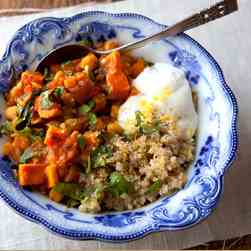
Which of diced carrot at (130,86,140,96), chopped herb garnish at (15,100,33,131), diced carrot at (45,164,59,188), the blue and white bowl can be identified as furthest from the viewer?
diced carrot at (130,86,140,96)

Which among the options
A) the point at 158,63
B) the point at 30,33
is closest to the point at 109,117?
the point at 158,63

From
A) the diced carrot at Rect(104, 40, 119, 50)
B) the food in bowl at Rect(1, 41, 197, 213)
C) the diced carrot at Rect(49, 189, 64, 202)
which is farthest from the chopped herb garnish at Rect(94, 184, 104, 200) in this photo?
the diced carrot at Rect(104, 40, 119, 50)

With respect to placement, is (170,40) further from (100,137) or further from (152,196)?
(152,196)

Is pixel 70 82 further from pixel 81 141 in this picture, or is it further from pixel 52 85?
pixel 81 141

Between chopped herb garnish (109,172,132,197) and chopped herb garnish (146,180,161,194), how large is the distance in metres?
0.06

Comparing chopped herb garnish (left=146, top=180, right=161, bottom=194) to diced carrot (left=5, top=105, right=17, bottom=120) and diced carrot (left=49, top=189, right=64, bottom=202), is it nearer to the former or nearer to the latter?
diced carrot (left=49, top=189, right=64, bottom=202)

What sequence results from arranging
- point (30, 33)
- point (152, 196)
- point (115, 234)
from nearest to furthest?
point (115, 234) → point (152, 196) → point (30, 33)

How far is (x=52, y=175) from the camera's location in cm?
165

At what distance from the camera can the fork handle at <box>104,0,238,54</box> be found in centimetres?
181

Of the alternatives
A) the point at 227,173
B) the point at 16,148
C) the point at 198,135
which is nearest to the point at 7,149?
the point at 16,148

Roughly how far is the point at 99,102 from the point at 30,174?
13.3 inches

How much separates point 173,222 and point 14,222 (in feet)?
1.77

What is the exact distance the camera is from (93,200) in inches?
63.3

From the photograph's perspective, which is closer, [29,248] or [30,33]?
[29,248]
